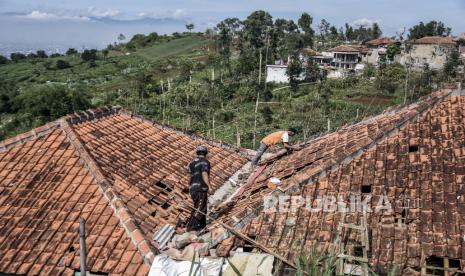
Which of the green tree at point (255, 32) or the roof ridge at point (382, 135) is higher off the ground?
the green tree at point (255, 32)

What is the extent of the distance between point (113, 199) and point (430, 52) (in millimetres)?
63355

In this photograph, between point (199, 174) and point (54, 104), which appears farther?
point (54, 104)

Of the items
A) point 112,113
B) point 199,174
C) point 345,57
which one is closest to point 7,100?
point 345,57

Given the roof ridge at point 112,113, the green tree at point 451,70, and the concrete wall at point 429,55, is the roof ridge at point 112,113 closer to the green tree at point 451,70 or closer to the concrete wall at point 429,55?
the green tree at point 451,70

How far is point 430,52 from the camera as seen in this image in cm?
6278

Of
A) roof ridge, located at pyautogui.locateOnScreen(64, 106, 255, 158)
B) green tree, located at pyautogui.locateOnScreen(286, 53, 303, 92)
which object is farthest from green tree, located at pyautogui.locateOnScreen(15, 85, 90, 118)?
roof ridge, located at pyautogui.locateOnScreen(64, 106, 255, 158)

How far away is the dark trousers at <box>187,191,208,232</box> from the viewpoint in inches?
Result: 298

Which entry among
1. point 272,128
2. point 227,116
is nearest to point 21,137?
point 272,128

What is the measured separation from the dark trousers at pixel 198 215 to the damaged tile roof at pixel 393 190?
1.22ft

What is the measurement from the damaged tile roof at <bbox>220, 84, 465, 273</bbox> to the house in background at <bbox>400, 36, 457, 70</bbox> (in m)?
50.9

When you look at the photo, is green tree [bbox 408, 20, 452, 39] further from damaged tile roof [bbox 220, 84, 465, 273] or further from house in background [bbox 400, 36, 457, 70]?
damaged tile roof [bbox 220, 84, 465, 273]

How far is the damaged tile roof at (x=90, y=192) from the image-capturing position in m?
7.17

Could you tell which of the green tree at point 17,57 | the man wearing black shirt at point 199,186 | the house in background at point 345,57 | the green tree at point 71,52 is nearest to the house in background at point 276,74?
the house in background at point 345,57

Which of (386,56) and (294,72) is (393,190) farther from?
(386,56)
